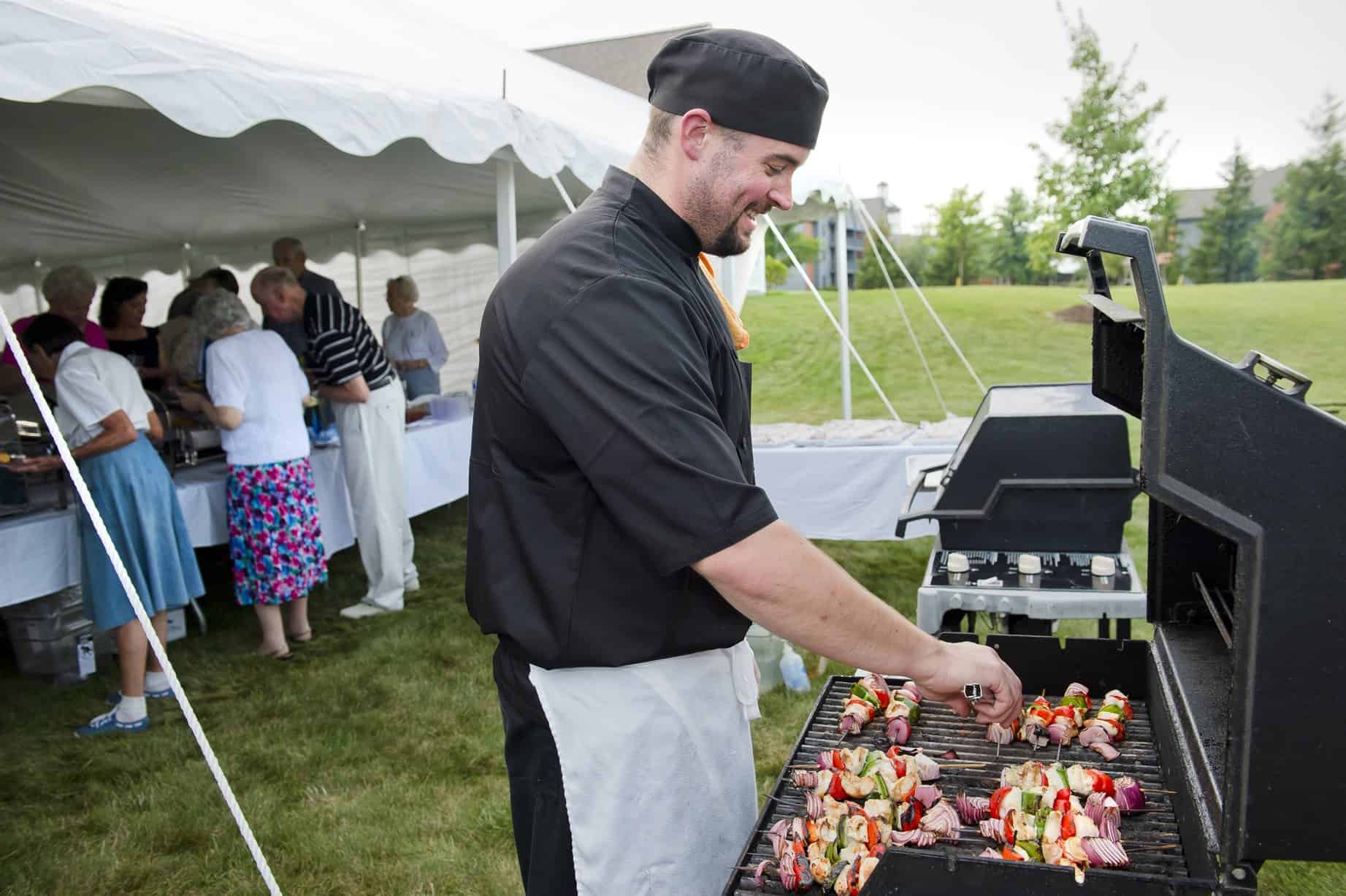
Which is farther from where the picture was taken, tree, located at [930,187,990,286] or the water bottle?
tree, located at [930,187,990,286]

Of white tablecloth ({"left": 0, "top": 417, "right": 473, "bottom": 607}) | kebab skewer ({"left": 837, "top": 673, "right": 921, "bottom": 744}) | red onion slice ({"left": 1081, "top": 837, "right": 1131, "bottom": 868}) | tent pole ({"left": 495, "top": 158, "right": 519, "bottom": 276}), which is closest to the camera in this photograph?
red onion slice ({"left": 1081, "top": 837, "right": 1131, "bottom": 868})

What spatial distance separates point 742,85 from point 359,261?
28.1 ft

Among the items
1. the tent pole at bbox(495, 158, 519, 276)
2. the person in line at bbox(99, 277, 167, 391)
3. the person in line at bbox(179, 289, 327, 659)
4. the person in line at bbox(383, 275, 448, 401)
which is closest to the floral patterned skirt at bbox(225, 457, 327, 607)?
the person in line at bbox(179, 289, 327, 659)

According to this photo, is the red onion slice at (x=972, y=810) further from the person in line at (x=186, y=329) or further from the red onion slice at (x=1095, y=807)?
the person in line at (x=186, y=329)

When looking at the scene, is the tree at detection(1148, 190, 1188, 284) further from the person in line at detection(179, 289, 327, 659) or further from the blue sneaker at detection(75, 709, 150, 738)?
the blue sneaker at detection(75, 709, 150, 738)

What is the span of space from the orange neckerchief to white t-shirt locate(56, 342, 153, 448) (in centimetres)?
282

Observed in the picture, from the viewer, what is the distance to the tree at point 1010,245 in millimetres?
40188

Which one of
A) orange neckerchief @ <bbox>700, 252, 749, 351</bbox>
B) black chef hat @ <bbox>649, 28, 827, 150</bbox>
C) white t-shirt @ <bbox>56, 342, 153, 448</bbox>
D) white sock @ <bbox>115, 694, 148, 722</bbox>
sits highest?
black chef hat @ <bbox>649, 28, 827, 150</bbox>

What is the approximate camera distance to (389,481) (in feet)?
17.6

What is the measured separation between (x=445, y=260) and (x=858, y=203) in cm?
443

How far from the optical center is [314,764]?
12.1 ft

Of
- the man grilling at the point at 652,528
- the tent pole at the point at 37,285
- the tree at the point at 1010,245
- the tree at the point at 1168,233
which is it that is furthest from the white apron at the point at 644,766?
the tree at the point at 1010,245

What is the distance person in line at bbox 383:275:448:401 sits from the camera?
7195 millimetres

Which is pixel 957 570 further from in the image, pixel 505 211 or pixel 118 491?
pixel 118 491
